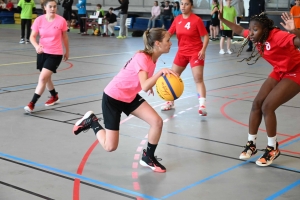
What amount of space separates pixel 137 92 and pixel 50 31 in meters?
3.31

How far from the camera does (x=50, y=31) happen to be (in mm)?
8047

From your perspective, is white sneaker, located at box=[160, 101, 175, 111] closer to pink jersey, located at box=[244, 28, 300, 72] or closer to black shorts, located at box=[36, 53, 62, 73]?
black shorts, located at box=[36, 53, 62, 73]

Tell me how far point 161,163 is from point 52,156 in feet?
4.40

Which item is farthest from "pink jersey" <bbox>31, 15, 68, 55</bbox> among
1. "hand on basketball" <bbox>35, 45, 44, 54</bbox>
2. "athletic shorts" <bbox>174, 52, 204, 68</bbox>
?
"athletic shorts" <bbox>174, 52, 204, 68</bbox>

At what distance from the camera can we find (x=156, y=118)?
17.4ft

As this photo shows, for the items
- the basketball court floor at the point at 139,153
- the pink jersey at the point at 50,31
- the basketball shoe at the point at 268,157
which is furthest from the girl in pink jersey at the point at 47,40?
the basketball shoe at the point at 268,157

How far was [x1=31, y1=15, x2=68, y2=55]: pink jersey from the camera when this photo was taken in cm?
Answer: 805

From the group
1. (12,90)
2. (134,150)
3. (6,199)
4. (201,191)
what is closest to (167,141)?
(134,150)

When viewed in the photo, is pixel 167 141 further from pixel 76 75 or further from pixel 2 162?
pixel 76 75

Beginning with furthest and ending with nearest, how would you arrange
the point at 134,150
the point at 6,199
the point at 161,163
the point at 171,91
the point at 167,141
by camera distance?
1. the point at 167,141
2. the point at 134,150
3. the point at 161,163
4. the point at 171,91
5. the point at 6,199

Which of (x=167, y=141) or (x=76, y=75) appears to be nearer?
(x=167, y=141)

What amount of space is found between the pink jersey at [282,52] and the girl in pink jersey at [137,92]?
1186 millimetres

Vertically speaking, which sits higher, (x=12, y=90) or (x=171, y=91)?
(x=171, y=91)

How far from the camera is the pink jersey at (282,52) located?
5.37 m
